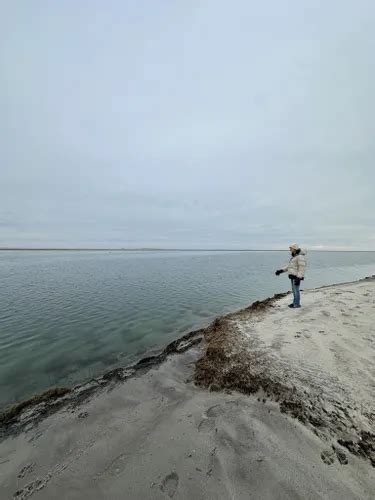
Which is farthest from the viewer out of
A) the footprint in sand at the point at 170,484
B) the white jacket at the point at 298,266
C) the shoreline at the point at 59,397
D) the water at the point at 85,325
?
the white jacket at the point at 298,266

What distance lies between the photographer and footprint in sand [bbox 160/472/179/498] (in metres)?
3.17

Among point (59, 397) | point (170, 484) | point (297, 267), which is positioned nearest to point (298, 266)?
point (297, 267)

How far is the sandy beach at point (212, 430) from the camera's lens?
325 cm

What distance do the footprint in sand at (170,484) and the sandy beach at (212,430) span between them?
14mm

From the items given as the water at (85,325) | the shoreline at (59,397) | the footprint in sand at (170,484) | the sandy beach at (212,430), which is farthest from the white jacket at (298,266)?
the footprint in sand at (170,484)

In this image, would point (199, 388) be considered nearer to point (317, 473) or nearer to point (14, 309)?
point (317, 473)

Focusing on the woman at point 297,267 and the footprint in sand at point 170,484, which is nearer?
the footprint in sand at point 170,484

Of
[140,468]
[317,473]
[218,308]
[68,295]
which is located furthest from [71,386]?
[68,295]

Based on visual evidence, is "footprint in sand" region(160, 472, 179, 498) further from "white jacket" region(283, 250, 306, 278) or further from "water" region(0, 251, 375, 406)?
"white jacket" region(283, 250, 306, 278)

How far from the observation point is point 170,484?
3279mm

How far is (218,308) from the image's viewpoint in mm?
16109

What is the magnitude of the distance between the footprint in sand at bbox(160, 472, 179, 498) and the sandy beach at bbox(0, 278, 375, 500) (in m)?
0.01

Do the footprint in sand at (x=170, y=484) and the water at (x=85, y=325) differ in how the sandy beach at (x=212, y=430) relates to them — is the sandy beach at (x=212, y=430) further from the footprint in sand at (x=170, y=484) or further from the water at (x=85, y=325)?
the water at (x=85, y=325)

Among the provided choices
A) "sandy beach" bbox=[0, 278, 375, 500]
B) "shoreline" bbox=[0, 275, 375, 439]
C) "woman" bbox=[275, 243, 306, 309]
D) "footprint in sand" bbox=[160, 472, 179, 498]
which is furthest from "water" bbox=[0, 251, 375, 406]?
"footprint in sand" bbox=[160, 472, 179, 498]
